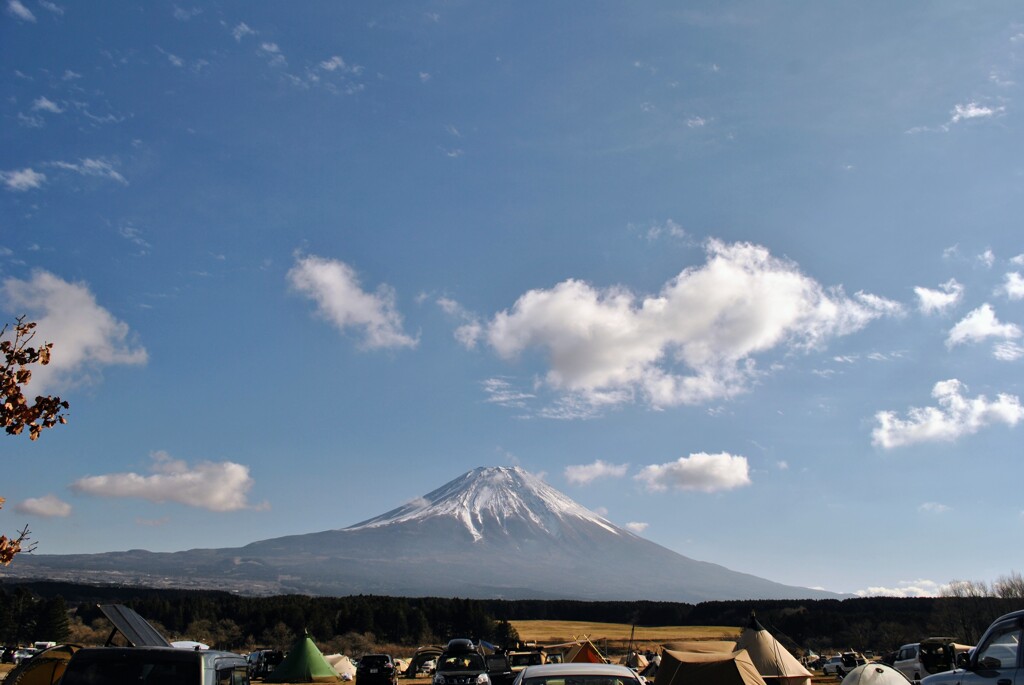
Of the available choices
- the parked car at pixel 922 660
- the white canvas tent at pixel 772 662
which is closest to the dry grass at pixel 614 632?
the parked car at pixel 922 660

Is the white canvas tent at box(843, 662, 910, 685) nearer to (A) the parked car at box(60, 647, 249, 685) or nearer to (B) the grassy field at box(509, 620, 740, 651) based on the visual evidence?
(A) the parked car at box(60, 647, 249, 685)

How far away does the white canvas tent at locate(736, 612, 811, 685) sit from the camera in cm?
2633

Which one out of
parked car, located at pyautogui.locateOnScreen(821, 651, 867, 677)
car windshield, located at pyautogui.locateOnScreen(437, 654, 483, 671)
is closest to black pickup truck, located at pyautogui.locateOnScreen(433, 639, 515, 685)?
car windshield, located at pyautogui.locateOnScreen(437, 654, 483, 671)

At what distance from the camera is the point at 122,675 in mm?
7383

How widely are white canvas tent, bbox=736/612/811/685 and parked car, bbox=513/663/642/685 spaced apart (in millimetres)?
19654

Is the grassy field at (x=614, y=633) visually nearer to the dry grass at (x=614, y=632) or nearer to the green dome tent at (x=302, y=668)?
the dry grass at (x=614, y=632)

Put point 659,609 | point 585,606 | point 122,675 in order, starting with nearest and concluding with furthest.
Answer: point 122,675 → point 659,609 → point 585,606

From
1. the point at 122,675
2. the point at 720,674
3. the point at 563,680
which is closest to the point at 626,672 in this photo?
the point at 563,680

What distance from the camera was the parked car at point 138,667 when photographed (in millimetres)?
7371

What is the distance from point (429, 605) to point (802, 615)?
43367 millimetres

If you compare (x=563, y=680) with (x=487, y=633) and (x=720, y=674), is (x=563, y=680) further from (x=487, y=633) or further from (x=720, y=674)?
(x=487, y=633)

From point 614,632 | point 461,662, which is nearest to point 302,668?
point 461,662

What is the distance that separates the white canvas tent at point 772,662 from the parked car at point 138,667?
2256 cm

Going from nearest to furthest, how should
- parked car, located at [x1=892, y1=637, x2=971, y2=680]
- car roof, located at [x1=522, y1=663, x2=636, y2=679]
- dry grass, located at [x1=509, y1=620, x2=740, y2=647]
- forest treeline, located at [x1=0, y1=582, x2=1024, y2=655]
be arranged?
car roof, located at [x1=522, y1=663, x2=636, y2=679]
parked car, located at [x1=892, y1=637, x2=971, y2=680]
forest treeline, located at [x1=0, y1=582, x2=1024, y2=655]
dry grass, located at [x1=509, y1=620, x2=740, y2=647]
